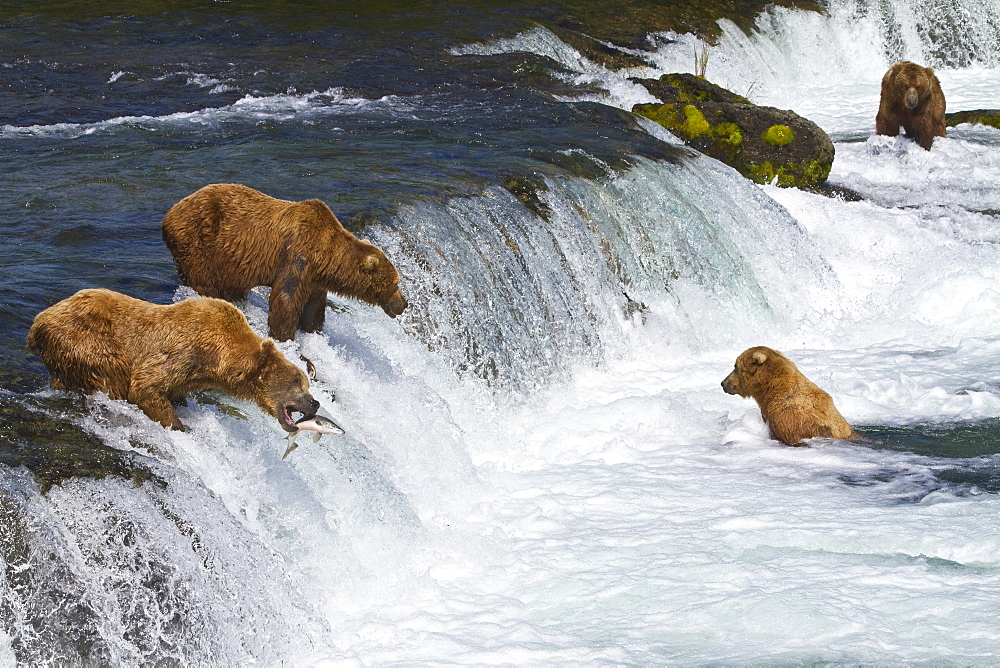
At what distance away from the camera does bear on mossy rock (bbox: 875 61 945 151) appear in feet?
53.0

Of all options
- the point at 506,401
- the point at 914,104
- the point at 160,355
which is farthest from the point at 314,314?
the point at 914,104

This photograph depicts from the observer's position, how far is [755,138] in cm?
1450

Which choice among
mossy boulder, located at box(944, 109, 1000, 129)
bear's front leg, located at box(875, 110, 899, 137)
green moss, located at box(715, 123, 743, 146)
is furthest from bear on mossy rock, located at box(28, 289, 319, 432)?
mossy boulder, located at box(944, 109, 1000, 129)

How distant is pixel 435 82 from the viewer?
15.2m

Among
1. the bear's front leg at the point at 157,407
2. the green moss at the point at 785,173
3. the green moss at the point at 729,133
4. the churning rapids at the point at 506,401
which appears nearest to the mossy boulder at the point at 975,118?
the churning rapids at the point at 506,401

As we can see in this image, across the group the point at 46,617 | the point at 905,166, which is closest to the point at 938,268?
the point at 905,166

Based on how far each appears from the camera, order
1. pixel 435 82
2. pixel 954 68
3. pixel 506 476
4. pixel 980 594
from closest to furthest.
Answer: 1. pixel 980 594
2. pixel 506 476
3. pixel 435 82
4. pixel 954 68

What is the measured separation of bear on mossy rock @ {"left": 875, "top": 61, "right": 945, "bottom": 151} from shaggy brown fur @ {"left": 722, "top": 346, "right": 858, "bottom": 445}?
9.40 meters

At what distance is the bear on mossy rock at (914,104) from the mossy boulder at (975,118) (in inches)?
49.6

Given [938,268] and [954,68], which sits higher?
[954,68]

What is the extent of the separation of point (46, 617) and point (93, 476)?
0.67m

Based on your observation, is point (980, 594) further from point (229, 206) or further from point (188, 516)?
point (229, 206)

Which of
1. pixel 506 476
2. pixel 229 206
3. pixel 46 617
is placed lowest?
pixel 506 476

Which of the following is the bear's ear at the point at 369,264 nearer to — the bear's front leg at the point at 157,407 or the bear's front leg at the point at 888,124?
the bear's front leg at the point at 157,407
